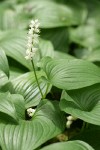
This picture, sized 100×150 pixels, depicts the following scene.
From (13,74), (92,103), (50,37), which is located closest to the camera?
(92,103)

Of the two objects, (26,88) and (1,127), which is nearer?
(1,127)

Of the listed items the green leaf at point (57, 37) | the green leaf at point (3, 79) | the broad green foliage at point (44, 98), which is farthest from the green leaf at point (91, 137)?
the green leaf at point (57, 37)

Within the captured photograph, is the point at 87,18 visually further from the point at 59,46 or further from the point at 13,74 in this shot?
the point at 13,74

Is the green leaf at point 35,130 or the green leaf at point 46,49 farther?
the green leaf at point 46,49

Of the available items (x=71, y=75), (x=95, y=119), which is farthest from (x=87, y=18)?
(x=95, y=119)

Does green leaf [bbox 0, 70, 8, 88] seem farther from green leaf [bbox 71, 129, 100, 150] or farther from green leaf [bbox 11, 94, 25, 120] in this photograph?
green leaf [bbox 71, 129, 100, 150]

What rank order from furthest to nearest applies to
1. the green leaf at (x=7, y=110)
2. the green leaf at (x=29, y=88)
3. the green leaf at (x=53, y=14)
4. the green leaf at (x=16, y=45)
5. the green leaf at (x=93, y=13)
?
the green leaf at (x=93, y=13)
the green leaf at (x=53, y=14)
the green leaf at (x=16, y=45)
the green leaf at (x=29, y=88)
the green leaf at (x=7, y=110)

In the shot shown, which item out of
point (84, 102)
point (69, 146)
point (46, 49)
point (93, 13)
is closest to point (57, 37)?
point (46, 49)

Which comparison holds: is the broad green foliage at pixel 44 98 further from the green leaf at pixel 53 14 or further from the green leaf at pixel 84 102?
the green leaf at pixel 53 14
